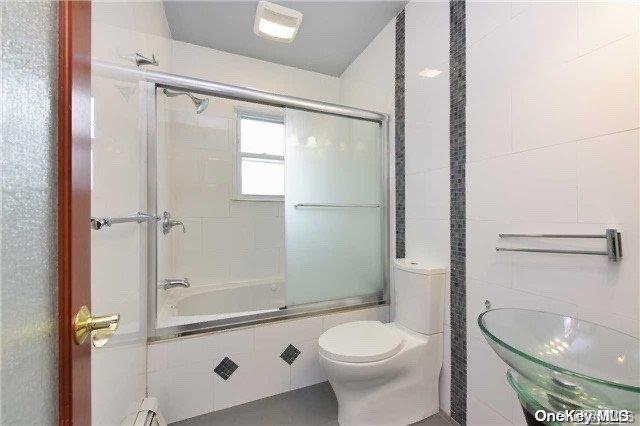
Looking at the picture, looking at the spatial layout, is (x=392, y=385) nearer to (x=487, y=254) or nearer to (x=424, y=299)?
(x=424, y=299)

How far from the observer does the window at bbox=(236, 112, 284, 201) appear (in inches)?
104

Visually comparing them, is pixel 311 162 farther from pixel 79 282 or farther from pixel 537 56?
pixel 79 282

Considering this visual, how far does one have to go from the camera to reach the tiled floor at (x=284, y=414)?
148 centimetres

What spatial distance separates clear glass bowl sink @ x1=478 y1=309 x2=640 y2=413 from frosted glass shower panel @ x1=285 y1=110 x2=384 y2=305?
3.58 feet

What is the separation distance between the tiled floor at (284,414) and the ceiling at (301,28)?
2.50m

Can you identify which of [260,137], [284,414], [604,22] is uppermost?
[260,137]

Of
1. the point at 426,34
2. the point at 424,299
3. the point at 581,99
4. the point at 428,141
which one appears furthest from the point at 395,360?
the point at 426,34

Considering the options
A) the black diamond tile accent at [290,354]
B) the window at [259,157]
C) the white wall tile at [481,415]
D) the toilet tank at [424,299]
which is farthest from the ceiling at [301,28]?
the white wall tile at [481,415]

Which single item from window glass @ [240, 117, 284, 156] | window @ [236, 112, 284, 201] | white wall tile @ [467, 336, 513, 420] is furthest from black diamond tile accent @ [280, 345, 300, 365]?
window glass @ [240, 117, 284, 156]

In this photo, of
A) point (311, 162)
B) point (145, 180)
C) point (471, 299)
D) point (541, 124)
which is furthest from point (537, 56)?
point (145, 180)

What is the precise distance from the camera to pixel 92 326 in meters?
0.52

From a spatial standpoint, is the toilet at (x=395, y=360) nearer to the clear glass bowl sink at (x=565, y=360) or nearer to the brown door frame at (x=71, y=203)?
the clear glass bowl sink at (x=565, y=360)

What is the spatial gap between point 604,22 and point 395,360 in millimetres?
1547

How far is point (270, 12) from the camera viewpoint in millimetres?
1568
